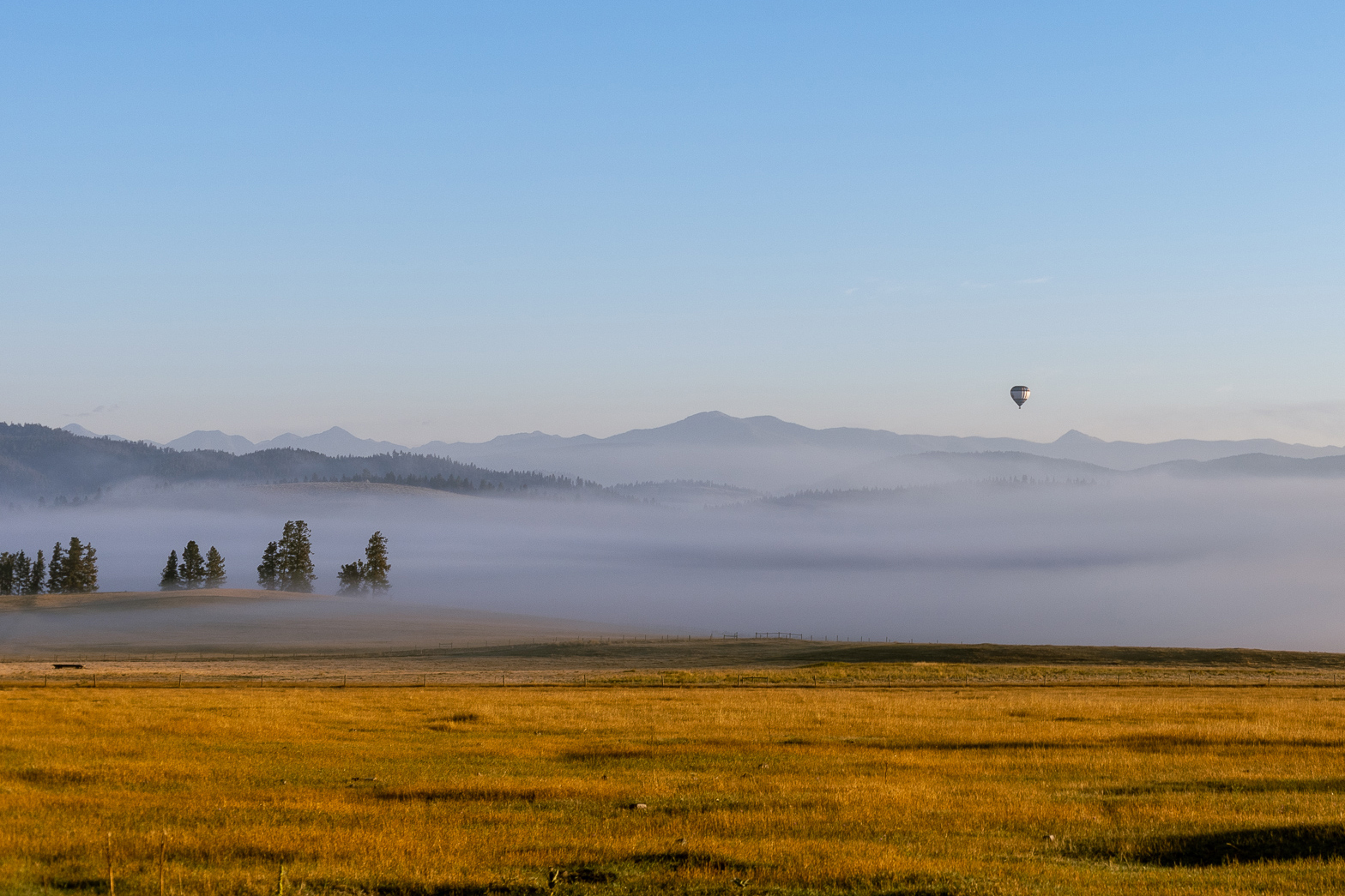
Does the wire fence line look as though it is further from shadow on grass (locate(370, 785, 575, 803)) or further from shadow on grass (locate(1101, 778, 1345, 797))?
shadow on grass (locate(370, 785, 575, 803))

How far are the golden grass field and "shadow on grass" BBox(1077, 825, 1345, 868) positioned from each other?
7 cm

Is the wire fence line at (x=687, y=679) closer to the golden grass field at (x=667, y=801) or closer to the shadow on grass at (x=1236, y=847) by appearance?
the golden grass field at (x=667, y=801)

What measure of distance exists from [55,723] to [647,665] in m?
78.5

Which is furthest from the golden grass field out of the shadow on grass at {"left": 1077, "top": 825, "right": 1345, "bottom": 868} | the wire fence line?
the wire fence line

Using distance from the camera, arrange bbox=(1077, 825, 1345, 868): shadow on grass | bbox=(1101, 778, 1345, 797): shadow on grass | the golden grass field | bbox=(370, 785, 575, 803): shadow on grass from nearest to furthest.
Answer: the golden grass field, bbox=(1077, 825, 1345, 868): shadow on grass, bbox=(370, 785, 575, 803): shadow on grass, bbox=(1101, 778, 1345, 797): shadow on grass

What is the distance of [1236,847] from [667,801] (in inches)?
412

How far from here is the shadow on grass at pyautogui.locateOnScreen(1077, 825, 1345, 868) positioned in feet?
62.3

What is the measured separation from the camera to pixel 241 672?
97.6 m

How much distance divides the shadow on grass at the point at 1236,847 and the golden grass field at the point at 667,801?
2.8 inches

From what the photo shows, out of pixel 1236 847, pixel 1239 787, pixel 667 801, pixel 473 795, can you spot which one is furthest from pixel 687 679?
pixel 1236 847

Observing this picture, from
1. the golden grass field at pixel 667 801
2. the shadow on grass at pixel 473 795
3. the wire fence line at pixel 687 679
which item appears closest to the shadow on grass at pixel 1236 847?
the golden grass field at pixel 667 801

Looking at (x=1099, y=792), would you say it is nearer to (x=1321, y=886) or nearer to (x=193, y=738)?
(x=1321, y=886)

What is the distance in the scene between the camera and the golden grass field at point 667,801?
1692 cm

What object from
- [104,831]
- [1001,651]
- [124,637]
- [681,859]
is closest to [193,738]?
[104,831]
